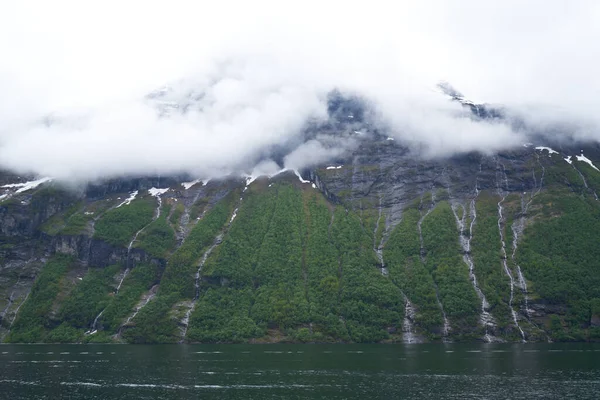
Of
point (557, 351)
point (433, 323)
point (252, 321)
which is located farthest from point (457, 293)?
point (252, 321)

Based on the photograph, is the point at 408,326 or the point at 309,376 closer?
the point at 309,376

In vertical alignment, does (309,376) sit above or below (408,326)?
above

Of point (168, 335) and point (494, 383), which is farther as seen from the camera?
point (168, 335)

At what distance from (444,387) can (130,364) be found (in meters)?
70.3

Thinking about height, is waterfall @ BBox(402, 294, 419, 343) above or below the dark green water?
below

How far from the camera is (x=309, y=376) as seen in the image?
9481 centimetres

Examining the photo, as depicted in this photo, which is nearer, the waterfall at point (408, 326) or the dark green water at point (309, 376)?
the dark green water at point (309, 376)

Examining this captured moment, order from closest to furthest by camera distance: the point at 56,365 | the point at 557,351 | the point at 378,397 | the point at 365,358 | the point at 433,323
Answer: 1. the point at 378,397
2. the point at 56,365
3. the point at 365,358
4. the point at 557,351
5. the point at 433,323

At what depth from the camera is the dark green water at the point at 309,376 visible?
7650 centimetres

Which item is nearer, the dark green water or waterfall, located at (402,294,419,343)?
the dark green water

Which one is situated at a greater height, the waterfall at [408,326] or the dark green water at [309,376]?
the dark green water at [309,376]

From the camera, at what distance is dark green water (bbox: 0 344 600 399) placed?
251 feet

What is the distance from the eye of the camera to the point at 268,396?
75250 millimetres

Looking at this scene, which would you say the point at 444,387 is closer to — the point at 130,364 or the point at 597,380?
the point at 597,380
